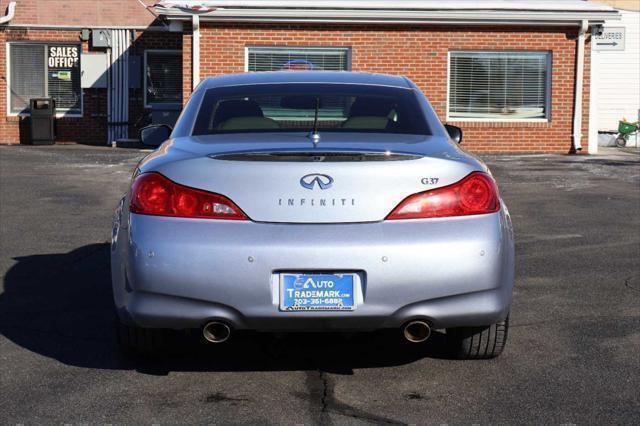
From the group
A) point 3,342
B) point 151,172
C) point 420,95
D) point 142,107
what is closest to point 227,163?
point 151,172

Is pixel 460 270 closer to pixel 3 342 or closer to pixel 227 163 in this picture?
pixel 227 163

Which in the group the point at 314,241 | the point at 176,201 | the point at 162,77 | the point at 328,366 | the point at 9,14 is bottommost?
the point at 328,366

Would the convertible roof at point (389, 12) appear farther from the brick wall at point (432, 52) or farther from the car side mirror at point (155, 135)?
the car side mirror at point (155, 135)

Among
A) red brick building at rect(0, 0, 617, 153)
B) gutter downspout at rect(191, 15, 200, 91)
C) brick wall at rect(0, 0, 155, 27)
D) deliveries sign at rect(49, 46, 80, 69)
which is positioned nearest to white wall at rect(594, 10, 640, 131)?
red brick building at rect(0, 0, 617, 153)

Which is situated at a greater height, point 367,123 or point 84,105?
point 367,123

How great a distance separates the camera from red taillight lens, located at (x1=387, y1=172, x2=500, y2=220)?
501cm

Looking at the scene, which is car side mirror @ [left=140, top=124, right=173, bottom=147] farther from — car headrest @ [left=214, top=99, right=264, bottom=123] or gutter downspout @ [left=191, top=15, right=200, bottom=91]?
gutter downspout @ [left=191, top=15, right=200, bottom=91]

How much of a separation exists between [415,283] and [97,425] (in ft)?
5.09

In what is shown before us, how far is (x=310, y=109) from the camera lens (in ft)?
20.3

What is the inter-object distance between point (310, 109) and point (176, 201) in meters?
1.36

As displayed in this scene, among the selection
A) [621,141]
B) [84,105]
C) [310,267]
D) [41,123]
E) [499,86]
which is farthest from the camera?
[621,141]

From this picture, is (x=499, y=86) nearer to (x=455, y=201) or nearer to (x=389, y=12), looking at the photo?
(x=389, y=12)

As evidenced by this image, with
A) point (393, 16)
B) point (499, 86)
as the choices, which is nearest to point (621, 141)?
point (499, 86)

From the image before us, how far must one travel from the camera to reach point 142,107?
26359 mm
